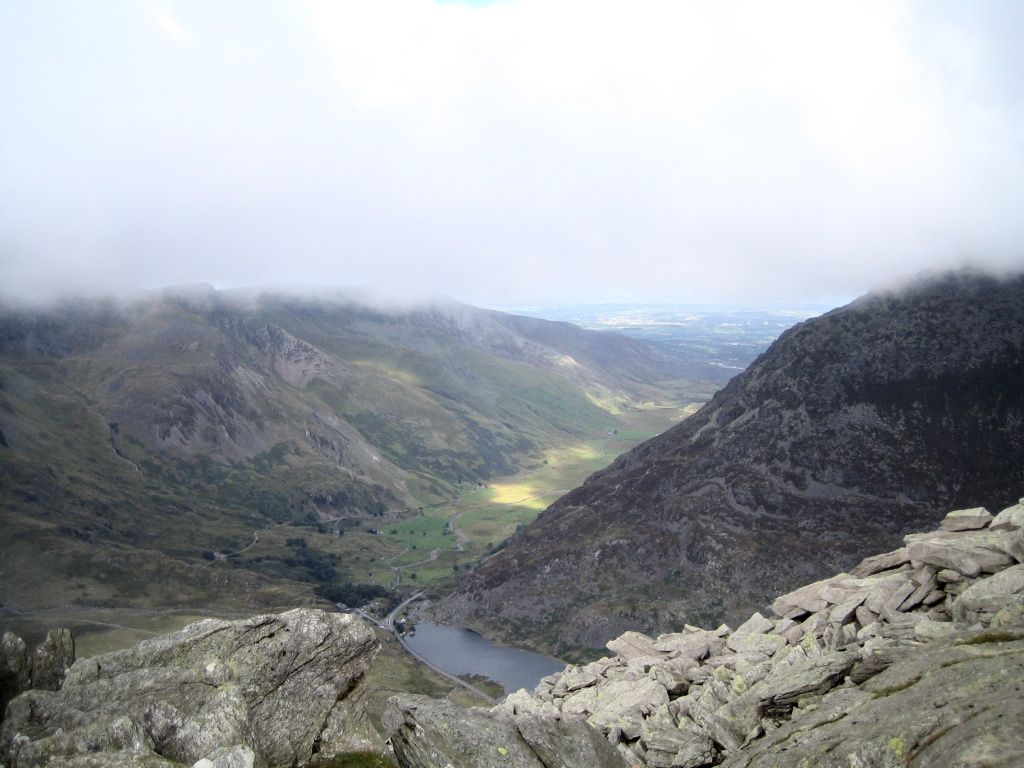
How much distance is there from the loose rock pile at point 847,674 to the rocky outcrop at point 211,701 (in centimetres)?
1134

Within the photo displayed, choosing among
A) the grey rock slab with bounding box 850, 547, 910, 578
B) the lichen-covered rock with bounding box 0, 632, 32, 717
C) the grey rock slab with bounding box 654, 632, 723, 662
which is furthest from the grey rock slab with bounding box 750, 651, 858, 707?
the lichen-covered rock with bounding box 0, 632, 32, 717

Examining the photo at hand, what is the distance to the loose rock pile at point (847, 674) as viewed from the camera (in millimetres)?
25953

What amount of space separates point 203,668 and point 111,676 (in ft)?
15.0

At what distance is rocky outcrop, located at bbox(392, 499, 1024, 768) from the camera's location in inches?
992

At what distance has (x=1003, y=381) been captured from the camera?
19912 centimetres

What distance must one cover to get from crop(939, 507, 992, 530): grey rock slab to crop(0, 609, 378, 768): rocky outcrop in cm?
4554

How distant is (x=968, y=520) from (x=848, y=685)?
92.3 feet

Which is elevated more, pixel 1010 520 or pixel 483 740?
pixel 1010 520

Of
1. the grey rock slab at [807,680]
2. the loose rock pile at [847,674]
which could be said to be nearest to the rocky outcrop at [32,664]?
the loose rock pile at [847,674]

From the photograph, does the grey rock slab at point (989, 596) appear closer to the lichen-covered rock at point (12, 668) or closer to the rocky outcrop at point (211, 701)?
the rocky outcrop at point (211, 701)

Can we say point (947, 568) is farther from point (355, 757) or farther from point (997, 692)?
point (355, 757)

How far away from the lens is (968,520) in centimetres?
5281

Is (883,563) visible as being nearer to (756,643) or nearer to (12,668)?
(756,643)

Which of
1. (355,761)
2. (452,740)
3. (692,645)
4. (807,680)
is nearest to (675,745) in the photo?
(807,680)
